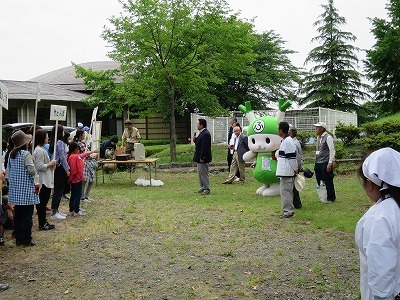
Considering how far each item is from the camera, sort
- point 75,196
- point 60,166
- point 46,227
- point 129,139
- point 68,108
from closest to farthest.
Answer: point 46,227, point 60,166, point 75,196, point 129,139, point 68,108

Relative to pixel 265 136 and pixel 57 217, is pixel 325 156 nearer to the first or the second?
pixel 265 136

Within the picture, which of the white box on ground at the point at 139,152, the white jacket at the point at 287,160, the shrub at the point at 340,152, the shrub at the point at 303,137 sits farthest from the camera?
the shrub at the point at 303,137

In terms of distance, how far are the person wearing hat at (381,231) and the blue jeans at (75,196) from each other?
22.4 ft

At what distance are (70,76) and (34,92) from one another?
963cm

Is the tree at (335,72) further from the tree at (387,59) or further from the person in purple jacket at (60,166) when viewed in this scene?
the person in purple jacket at (60,166)

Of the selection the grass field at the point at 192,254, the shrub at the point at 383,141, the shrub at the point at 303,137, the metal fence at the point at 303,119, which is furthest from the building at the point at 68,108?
the grass field at the point at 192,254

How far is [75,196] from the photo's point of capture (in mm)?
8656

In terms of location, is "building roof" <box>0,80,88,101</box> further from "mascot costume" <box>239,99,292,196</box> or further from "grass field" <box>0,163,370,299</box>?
"grass field" <box>0,163,370,299</box>

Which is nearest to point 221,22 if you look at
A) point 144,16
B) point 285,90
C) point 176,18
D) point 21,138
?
point 176,18

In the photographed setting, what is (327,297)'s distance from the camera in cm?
445

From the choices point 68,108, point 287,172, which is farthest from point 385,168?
point 68,108

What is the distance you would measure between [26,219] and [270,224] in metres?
3.93

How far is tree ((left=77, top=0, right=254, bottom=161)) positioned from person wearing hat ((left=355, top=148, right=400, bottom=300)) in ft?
51.2

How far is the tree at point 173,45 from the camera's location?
1727 centimetres
